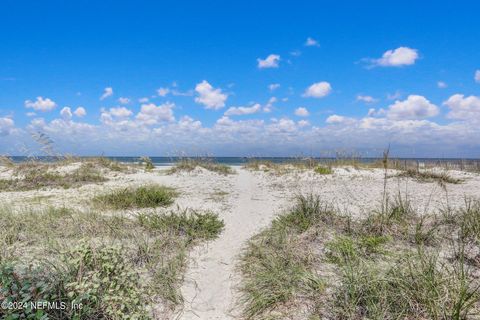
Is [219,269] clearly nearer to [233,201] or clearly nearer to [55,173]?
[233,201]

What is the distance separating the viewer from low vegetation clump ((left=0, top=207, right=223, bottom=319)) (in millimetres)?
2434

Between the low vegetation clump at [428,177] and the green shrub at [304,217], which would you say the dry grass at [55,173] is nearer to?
the green shrub at [304,217]

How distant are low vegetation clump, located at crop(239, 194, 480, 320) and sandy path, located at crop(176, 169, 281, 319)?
0.20 metres

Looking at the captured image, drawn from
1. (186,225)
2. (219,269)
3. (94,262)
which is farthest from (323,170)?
(94,262)

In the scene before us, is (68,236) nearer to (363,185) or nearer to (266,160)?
(363,185)

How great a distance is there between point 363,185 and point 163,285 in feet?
28.5

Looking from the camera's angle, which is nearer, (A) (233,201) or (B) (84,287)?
(B) (84,287)

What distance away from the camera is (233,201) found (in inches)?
316

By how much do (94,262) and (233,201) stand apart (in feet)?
17.5

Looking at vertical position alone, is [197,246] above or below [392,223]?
below

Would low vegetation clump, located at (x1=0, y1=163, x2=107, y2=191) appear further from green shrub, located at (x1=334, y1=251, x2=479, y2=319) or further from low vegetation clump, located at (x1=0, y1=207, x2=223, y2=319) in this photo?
green shrub, located at (x1=334, y1=251, x2=479, y2=319)

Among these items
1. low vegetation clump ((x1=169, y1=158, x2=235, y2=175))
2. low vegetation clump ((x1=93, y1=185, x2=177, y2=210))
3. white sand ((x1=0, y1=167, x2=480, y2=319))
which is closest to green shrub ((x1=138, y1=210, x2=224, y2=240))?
white sand ((x1=0, y1=167, x2=480, y2=319))

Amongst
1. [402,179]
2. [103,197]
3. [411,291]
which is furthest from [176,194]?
[402,179]

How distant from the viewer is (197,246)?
4.52 meters
